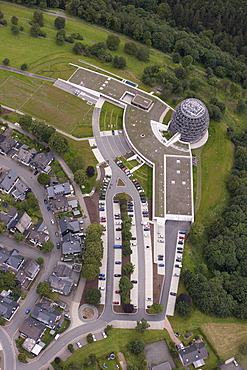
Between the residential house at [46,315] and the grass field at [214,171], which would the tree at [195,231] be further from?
the residential house at [46,315]

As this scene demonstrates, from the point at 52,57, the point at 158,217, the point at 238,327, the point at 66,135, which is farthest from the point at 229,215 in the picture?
the point at 52,57

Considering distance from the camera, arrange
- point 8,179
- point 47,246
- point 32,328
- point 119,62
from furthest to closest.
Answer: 1. point 119,62
2. point 8,179
3. point 47,246
4. point 32,328

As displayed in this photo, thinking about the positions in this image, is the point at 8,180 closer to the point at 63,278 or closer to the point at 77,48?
the point at 63,278

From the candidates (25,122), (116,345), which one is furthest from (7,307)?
(25,122)

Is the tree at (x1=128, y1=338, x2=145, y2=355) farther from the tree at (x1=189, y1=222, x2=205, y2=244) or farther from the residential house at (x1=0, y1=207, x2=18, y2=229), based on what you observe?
the residential house at (x1=0, y1=207, x2=18, y2=229)

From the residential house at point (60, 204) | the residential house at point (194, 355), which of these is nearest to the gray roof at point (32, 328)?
the residential house at point (60, 204)

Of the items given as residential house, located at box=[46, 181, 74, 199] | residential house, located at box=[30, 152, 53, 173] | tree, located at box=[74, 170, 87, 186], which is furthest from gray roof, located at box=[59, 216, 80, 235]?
residential house, located at box=[30, 152, 53, 173]
